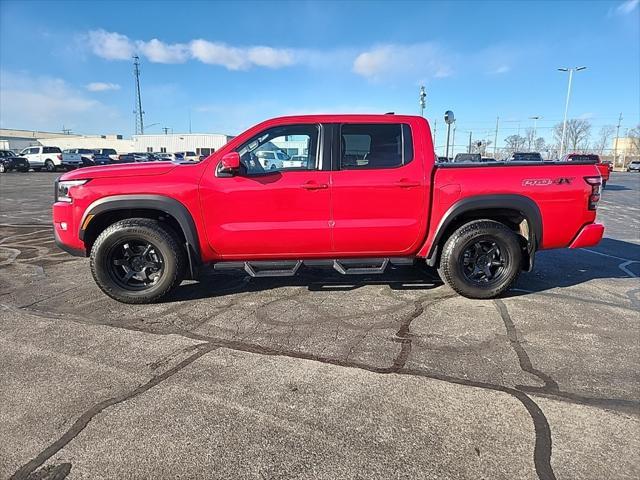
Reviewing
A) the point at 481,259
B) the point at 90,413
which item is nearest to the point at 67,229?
the point at 90,413

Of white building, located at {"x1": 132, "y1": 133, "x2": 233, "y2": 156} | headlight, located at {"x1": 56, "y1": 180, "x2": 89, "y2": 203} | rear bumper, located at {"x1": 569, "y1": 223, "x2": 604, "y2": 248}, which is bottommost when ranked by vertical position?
rear bumper, located at {"x1": 569, "y1": 223, "x2": 604, "y2": 248}

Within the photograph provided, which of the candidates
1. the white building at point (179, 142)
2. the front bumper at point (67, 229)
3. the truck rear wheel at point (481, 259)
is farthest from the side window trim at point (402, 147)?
the white building at point (179, 142)

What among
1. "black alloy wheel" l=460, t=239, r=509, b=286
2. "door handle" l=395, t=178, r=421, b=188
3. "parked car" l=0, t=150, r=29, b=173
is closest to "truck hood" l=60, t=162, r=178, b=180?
"door handle" l=395, t=178, r=421, b=188

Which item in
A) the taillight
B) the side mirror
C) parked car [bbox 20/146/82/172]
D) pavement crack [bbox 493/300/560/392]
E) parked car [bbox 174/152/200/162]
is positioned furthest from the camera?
parked car [bbox 20/146/82/172]

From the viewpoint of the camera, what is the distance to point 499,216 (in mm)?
4738

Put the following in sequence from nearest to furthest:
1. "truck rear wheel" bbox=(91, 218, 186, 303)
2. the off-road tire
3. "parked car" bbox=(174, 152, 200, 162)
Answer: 1. "truck rear wheel" bbox=(91, 218, 186, 303)
2. "parked car" bbox=(174, 152, 200, 162)
3. the off-road tire

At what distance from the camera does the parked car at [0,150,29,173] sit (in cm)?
3531

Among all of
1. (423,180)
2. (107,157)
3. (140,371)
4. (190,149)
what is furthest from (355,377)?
(190,149)

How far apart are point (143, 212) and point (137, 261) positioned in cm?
55

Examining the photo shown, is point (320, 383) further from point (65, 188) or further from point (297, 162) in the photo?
point (65, 188)

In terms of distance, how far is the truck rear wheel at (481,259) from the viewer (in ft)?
14.9

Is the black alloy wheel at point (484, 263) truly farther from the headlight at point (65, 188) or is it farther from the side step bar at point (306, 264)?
the headlight at point (65, 188)

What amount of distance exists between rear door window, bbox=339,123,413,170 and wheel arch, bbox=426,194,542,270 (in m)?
0.80

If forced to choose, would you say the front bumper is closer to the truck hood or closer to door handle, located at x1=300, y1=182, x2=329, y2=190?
the truck hood
